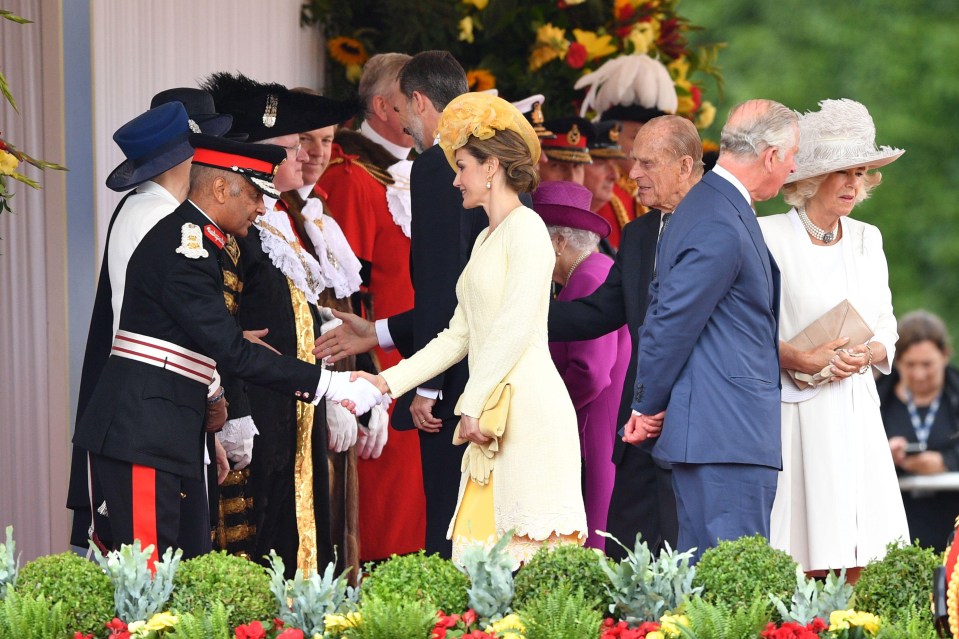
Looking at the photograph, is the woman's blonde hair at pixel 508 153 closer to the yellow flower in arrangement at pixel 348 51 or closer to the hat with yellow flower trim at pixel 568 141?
the hat with yellow flower trim at pixel 568 141

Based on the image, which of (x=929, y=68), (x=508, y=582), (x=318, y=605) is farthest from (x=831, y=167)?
(x=929, y=68)

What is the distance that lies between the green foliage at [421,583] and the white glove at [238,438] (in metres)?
A: 1.44

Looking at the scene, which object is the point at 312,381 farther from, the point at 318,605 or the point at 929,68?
the point at 929,68

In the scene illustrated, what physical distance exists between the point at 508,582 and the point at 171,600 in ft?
2.20

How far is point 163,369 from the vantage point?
12.9ft

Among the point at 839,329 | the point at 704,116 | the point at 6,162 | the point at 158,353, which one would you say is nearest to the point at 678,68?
the point at 704,116

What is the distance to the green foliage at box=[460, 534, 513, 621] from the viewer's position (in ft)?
10.0

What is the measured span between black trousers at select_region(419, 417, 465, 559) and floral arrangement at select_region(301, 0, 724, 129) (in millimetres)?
2613

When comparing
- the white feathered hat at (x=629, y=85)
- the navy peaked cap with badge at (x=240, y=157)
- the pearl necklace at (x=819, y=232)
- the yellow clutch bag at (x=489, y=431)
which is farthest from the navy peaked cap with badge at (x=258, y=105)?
the white feathered hat at (x=629, y=85)

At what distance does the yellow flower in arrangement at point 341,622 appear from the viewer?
2.90 m

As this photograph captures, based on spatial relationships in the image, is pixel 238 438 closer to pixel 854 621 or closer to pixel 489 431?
pixel 489 431

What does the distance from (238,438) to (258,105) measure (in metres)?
1.11

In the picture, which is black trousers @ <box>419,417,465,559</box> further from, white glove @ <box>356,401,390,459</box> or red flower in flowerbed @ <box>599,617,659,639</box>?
red flower in flowerbed @ <box>599,617,659,639</box>

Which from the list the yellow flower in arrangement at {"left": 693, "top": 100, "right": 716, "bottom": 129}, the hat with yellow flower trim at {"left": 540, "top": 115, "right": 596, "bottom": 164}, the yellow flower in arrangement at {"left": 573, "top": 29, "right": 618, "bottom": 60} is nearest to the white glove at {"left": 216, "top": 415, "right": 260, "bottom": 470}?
the hat with yellow flower trim at {"left": 540, "top": 115, "right": 596, "bottom": 164}
